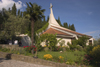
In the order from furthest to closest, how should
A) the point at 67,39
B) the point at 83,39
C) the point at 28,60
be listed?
the point at 67,39, the point at 83,39, the point at 28,60

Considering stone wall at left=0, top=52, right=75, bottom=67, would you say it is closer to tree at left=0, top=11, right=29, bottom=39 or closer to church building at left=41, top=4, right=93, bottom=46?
tree at left=0, top=11, right=29, bottom=39

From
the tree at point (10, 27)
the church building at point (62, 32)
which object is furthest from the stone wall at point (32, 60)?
the church building at point (62, 32)

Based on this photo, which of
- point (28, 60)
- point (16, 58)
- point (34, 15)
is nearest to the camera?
point (28, 60)

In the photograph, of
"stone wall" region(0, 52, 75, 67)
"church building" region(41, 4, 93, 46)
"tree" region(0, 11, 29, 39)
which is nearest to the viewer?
"stone wall" region(0, 52, 75, 67)

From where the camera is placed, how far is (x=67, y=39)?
65.2ft

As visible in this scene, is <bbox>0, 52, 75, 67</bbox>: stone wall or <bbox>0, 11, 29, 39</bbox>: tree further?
<bbox>0, 11, 29, 39</bbox>: tree

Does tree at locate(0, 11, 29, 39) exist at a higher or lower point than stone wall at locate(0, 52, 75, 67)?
higher

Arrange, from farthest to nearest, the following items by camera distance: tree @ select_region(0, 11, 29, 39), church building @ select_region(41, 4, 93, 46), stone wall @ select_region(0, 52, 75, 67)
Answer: church building @ select_region(41, 4, 93, 46), tree @ select_region(0, 11, 29, 39), stone wall @ select_region(0, 52, 75, 67)

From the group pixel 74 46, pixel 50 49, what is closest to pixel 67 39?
pixel 74 46

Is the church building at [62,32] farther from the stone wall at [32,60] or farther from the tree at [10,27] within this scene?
the stone wall at [32,60]

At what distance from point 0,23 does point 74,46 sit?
1263 centimetres

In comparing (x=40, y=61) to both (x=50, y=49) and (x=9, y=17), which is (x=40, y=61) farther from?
(x=9, y=17)

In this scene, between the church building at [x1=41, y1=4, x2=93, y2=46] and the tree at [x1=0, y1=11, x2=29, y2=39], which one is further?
the church building at [x1=41, y1=4, x2=93, y2=46]

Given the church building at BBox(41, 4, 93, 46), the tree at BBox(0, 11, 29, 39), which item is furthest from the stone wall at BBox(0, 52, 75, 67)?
the church building at BBox(41, 4, 93, 46)
